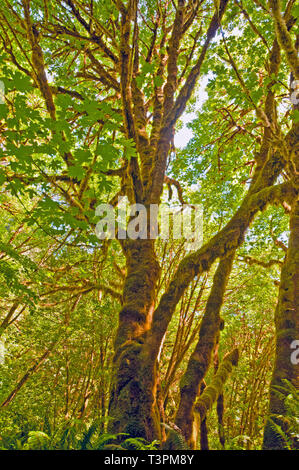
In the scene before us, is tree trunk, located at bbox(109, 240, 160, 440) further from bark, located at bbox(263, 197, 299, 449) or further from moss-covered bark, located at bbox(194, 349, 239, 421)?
bark, located at bbox(263, 197, 299, 449)

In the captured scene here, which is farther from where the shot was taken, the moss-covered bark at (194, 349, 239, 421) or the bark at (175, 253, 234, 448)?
the moss-covered bark at (194, 349, 239, 421)

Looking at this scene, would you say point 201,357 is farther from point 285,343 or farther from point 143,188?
point 143,188

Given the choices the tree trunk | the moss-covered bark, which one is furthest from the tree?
the moss-covered bark

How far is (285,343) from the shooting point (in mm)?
3271

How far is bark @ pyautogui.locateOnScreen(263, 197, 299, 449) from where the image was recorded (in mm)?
2678

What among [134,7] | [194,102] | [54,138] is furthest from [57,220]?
[194,102]

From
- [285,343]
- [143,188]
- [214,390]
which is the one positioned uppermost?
[143,188]

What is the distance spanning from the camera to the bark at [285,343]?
8.79 feet

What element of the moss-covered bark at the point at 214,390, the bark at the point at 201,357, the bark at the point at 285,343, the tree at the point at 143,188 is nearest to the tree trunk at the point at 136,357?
the tree at the point at 143,188

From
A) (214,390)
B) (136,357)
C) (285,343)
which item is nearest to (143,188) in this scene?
(136,357)

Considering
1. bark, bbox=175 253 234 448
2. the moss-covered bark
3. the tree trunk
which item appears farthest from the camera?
the moss-covered bark

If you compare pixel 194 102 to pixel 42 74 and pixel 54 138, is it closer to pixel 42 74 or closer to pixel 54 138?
pixel 42 74

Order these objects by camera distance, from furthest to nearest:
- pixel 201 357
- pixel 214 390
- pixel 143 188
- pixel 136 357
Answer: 1. pixel 143 188
2. pixel 214 390
3. pixel 201 357
4. pixel 136 357

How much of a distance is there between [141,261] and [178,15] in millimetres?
4191
